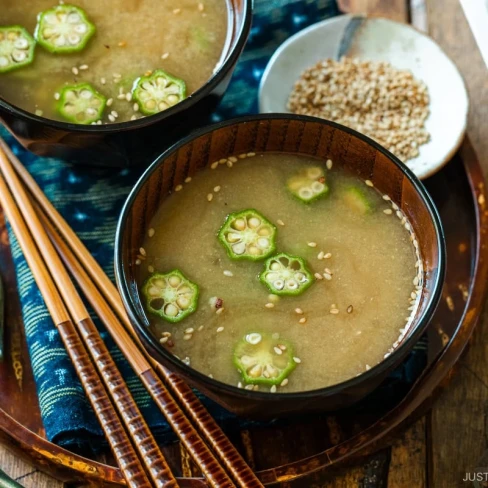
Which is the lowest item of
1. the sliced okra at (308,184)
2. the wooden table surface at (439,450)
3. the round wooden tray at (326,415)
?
the wooden table surface at (439,450)

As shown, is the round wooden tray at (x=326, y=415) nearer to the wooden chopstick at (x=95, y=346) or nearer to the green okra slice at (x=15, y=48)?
the wooden chopstick at (x=95, y=346)

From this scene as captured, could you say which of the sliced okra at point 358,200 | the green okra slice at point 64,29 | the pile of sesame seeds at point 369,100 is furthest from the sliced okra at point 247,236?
the green okra slice at point 64,29

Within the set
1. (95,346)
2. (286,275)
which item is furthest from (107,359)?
(286,275)

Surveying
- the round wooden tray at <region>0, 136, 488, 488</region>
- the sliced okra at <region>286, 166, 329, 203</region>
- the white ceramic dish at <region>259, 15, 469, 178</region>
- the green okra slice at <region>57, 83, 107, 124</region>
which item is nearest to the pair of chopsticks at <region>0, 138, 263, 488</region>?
the round wooden tray at <region>0, 136, 488, 488</region>

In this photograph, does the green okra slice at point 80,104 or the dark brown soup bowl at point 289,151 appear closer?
the dark brown soup bowl at point 289,151

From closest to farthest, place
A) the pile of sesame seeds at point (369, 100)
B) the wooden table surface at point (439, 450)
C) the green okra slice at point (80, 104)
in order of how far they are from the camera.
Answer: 1. the wooden table surface at point (439, 450)
2. the green okra slice at point (80, 104)
3. the pile of sesame seeds at point (369, 100)

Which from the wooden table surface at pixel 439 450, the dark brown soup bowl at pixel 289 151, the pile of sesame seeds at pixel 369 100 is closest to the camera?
the dark brown soup bowl at pixel 289 151
